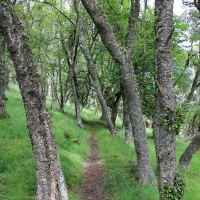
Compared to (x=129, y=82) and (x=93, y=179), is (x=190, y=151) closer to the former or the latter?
(x=93, y=179)

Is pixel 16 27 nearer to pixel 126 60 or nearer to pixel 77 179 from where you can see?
pixel 126 60

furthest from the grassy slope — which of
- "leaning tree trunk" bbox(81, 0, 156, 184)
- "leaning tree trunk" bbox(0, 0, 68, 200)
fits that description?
"leaning tree trunk" bbox(0, 0, 68, 200)

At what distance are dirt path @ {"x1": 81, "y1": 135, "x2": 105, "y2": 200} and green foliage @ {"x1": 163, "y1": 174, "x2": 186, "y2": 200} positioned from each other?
3308 millimetres

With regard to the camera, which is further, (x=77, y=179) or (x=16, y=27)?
(x=77, y=179)

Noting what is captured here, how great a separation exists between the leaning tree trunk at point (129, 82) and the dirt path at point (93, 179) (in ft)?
5.83

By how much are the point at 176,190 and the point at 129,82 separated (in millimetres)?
3988

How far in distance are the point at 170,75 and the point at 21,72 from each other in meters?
3.77

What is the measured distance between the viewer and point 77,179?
1027 cm

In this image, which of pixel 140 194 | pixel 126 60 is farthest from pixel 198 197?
pixel 126 60

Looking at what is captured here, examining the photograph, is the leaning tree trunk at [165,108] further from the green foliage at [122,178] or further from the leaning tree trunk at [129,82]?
the leaning tree trunk at [129,82]

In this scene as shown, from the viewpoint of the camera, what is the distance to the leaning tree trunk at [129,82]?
27.0 feet

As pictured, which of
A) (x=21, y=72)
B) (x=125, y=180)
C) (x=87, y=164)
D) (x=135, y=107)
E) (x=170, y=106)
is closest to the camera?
(x=21, y=72)

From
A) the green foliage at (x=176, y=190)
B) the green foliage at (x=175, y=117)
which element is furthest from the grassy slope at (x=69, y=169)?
the green foliage at (x=175, y=117)

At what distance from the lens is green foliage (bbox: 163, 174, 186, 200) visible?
6254mm
